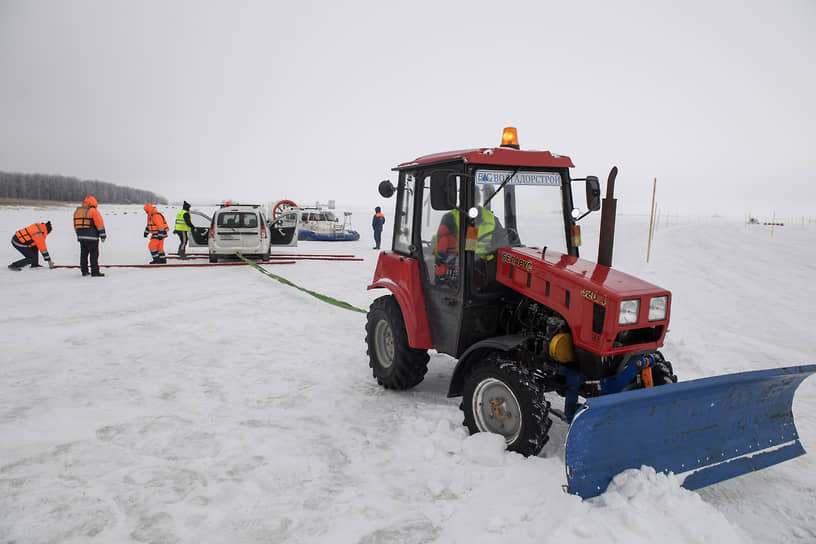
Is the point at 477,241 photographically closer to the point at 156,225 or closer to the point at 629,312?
the point at 629,312

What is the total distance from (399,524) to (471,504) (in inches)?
17.8

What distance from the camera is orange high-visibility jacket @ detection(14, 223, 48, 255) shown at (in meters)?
12.1

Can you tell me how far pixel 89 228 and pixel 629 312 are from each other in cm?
1148

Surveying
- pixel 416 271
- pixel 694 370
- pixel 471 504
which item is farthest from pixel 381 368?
pixel 694 370

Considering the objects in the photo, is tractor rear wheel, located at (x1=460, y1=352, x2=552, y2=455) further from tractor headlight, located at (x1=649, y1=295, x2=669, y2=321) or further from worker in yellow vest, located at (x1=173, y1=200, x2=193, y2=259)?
worker in yellow vest, located at (x1=173, y1=200, x2=193, y2=259)

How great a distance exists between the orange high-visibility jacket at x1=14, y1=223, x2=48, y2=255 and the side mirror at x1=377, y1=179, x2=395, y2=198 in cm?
1118

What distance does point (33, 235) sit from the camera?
12.1 metres

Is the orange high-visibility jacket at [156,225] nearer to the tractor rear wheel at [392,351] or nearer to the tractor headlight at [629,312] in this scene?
the tractor rear wheel at [392,351]

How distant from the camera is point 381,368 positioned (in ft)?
16.8

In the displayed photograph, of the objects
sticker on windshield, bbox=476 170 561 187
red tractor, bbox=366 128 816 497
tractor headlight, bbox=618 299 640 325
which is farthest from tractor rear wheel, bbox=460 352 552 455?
sticker on windshield, bbox=476 170 561 187

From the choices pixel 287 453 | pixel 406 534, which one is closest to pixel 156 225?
pixel 287 453

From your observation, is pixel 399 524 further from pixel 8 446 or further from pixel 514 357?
pixel 8 446

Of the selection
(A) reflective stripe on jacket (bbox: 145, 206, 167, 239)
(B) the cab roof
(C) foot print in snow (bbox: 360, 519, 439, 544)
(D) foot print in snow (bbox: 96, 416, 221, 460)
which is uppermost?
(B) the cab roof

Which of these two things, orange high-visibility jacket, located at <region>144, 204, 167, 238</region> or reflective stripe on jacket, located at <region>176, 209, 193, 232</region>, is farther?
reflective stripe on jacket, located at <region>176, 209, 193, 232</region>
